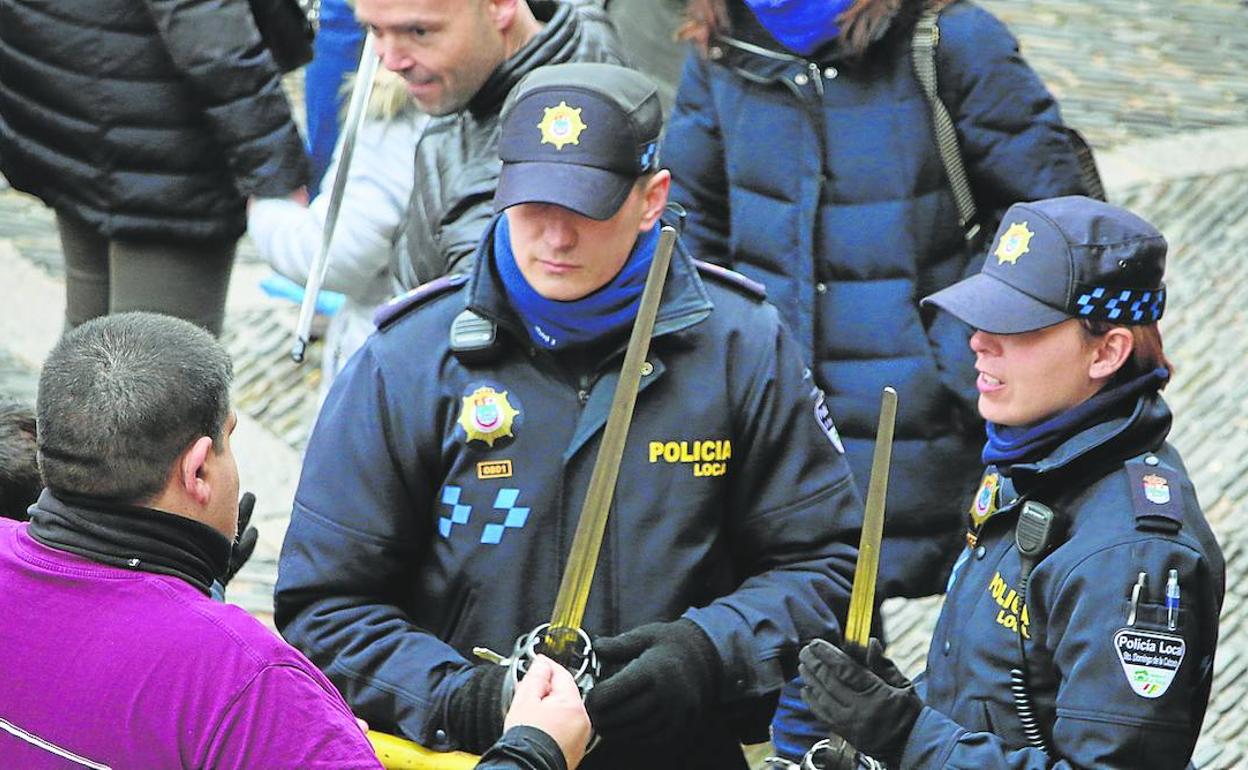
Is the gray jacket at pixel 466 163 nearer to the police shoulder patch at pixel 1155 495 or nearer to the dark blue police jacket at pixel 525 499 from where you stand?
the dark blue police jacket at pixel 525 499

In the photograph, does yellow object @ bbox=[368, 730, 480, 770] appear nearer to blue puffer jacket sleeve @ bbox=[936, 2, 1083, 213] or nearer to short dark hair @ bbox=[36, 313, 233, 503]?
short dark hair @ bbox=[36, 313, 233, 503]

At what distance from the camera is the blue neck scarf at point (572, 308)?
3.13 metres

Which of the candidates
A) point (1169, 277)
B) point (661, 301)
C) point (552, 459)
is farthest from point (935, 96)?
point (1169, 277)

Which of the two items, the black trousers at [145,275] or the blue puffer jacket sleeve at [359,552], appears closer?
the blue puffer jacket sleeve at [359,552]

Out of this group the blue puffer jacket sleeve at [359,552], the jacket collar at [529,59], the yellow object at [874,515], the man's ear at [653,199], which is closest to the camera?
the yellow object at [874,515]

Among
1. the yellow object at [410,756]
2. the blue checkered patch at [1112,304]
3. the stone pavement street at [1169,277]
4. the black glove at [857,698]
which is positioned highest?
the blue checkered patch at [1112,304]

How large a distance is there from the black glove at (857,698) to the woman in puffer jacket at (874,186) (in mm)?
1251

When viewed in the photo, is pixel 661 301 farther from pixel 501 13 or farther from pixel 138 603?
pixel 138 603

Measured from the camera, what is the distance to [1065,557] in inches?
118

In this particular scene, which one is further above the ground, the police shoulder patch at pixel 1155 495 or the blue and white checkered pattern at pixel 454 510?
the blue and white checkered pattern at pixel 454 510

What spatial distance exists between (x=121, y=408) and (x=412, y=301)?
82 centimetres

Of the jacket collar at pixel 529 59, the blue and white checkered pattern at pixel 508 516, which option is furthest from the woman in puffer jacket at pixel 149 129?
the blue and white checkered pattern at pixel 508 516

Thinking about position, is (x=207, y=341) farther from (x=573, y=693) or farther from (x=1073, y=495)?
(x=1073, y=495)

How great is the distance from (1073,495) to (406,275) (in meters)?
1.46
